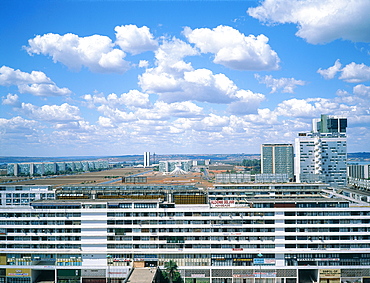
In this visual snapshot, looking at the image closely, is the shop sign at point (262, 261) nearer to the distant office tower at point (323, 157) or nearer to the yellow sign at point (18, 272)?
the yellow sign at point (18, 272)

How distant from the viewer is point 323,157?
159m

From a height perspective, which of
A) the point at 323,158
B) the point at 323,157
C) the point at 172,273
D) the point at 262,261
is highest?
the point at 323,157

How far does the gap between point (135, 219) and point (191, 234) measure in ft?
37.8

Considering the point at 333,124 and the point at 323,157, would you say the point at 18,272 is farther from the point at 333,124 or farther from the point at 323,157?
the point at 333,124

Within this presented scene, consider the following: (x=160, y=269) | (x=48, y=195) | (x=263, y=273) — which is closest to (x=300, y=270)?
(x=263, y=273)

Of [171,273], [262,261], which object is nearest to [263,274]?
[262,261]

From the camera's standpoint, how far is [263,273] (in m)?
67.5

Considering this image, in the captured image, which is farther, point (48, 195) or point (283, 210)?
point (48, 195)

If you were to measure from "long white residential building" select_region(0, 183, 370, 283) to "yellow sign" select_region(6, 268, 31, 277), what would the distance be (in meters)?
0.20

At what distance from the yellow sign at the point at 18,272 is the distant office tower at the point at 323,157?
118201 millimetres

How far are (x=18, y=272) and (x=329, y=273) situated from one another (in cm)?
6145

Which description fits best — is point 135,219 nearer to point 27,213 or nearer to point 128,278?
point 128,278

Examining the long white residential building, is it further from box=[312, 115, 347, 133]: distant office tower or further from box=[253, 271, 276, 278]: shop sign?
box=[312, 115, 347, 133]: distant office tower

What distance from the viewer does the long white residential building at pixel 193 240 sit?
67375mm
